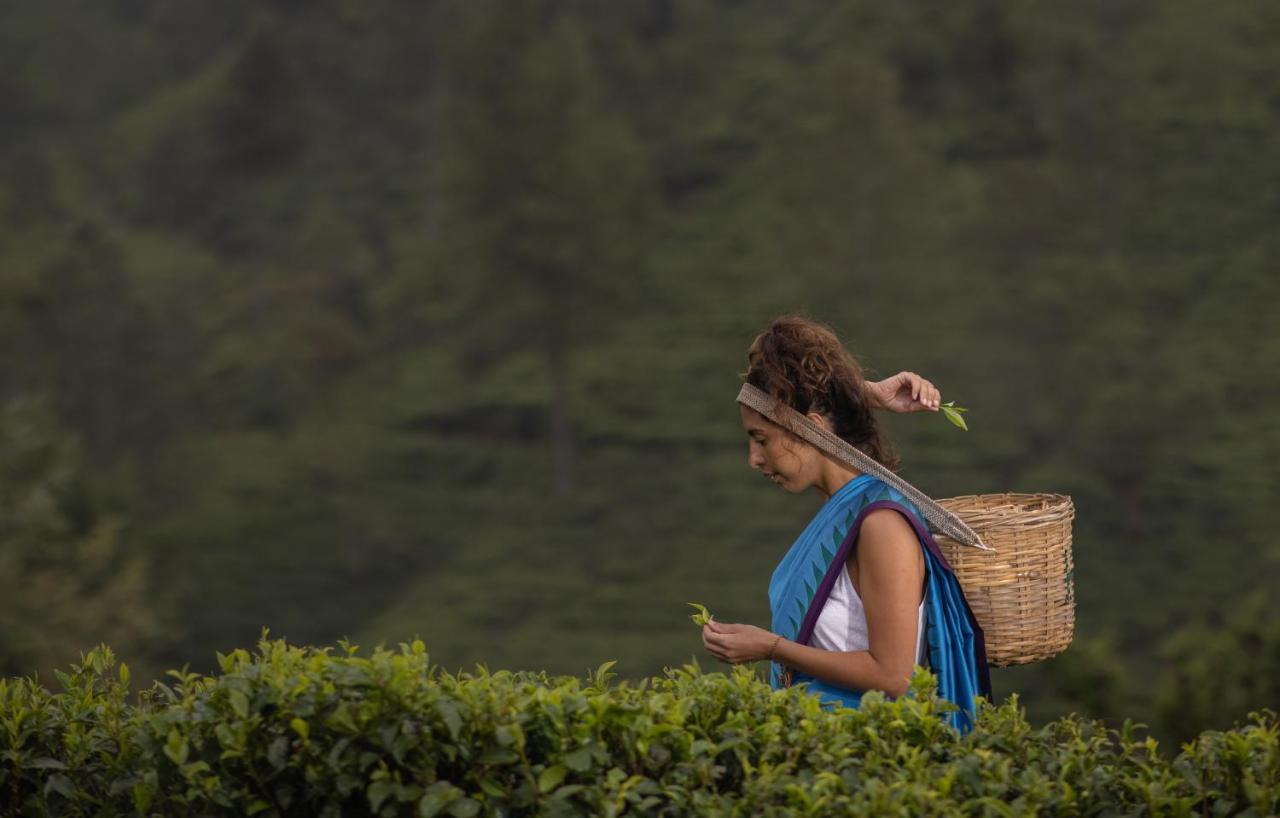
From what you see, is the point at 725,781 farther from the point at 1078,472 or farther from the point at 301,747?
the point at 1078,472

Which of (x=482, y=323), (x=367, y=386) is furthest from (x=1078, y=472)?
(x=367, y=386)

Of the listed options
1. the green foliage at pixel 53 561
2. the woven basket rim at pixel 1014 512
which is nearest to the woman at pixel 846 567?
the woven basket rim at pixel 1014 512

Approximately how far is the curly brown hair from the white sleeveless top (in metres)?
0.24

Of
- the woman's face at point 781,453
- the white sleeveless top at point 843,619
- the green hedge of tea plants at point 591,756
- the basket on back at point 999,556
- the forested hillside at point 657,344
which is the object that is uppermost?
the forested hillside at point 657,344

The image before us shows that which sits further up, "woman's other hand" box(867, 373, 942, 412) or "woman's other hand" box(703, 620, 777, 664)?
"woman's other hand" box(867, 373, 942, 412)

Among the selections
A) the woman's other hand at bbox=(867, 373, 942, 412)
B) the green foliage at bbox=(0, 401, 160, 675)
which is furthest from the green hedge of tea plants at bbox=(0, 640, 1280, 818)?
the green foliage at bbox=(0, 401, 160, 675)

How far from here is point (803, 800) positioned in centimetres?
200

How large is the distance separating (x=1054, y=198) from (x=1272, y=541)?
7.31 m

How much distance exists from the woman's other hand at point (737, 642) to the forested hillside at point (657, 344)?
1625 cm

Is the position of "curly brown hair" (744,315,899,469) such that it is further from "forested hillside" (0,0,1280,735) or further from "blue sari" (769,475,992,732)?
"forested hillside" (0,0,1280,735)

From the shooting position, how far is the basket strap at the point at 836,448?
8.29 ft

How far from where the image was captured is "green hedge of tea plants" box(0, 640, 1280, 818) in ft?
6.60

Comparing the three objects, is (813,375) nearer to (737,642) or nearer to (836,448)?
(836,448)

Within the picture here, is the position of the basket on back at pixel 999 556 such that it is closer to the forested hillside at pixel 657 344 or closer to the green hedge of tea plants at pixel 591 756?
the green hedge of tea plants at pixel 591 756
